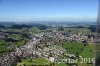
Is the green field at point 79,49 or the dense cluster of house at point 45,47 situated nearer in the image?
the green field at point 79,49

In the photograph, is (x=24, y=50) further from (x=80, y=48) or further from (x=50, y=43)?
(x=80, y=48)

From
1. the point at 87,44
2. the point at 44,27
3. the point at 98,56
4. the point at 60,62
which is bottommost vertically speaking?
the point at 60,62

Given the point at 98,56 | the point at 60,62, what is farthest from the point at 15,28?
the point at 98,56

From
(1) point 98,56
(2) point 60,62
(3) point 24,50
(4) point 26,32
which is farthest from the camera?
(4) point 26,32

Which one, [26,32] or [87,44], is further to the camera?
[26,32]

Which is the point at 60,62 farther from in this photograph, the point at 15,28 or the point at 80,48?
the point at 15,28

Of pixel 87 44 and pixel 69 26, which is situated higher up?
pixel 69 26

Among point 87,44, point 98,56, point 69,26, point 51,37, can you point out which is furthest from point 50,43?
point 98,56

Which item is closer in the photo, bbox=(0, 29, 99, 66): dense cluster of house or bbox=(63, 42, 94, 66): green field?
bbox=(63, 42, 94, 66): green field

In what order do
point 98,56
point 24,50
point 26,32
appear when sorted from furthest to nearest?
point 26,32, point 24,50, point 98,56

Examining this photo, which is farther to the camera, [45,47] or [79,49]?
[45,47]
